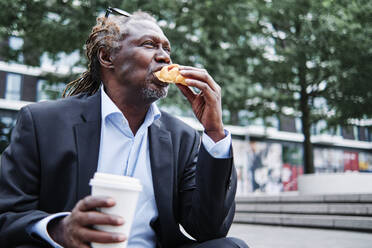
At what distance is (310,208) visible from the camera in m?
7.84

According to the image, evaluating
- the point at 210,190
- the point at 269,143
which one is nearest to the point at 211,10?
the point at 210,190

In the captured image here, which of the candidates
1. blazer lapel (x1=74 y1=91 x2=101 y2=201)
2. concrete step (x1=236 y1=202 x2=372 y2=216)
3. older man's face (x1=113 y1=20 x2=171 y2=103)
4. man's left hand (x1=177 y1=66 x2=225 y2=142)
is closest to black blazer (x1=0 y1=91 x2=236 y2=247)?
blazer lapel (x1=74 y1=91 x2=101 y2=201)

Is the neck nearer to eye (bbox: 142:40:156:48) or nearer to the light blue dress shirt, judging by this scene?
the light blue dress shirt

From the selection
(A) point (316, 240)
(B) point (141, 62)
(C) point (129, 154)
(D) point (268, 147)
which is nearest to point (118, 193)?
(C) point (129, 154)

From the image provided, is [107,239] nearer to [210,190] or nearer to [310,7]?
[210,190]

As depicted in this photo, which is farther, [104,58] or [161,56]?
[104,58]

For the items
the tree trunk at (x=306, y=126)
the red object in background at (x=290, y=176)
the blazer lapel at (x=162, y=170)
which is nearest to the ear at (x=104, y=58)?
the blazer lapel at (x=162, y=170)

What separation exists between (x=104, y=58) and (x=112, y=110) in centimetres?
54

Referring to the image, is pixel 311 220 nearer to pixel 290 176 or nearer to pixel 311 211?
pixel 311 211

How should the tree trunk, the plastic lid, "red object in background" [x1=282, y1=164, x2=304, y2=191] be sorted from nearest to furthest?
the plastic lid
the tree trunk
"red object in background" [x1=282, y1=164, x2=304, y2=191]

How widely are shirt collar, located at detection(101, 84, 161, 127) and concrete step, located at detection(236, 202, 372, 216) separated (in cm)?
561

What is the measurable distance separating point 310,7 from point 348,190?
4985mm

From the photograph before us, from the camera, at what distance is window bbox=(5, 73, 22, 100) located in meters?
25.9

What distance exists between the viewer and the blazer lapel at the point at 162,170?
205 centimetres
